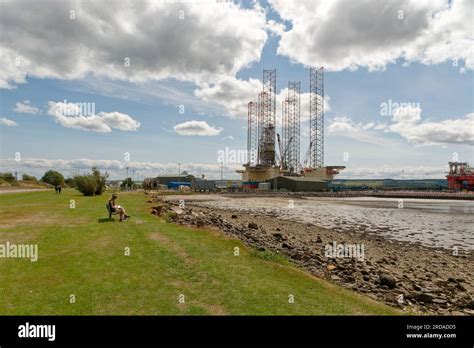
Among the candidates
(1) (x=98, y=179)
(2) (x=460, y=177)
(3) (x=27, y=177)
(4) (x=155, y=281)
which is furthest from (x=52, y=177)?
(2) (x=460, y=177)

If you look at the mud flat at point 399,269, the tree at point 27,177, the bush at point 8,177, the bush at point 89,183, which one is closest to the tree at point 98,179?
the bush at point 89,183

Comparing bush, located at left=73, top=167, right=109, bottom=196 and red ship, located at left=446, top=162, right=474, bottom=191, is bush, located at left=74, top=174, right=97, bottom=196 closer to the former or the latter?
bush, located at left=73, top=167, right=109, bottom=196

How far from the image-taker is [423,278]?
11.6 metres

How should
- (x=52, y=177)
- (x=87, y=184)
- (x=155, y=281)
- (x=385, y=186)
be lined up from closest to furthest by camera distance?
(x=155, y=281)
(x=87, y=184)
(x=52, y=177)
(x=385, y=186)

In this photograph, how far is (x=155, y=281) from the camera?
314 inches

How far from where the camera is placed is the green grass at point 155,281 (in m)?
6.47

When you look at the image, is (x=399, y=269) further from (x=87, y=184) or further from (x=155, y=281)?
(x=87, y=184)

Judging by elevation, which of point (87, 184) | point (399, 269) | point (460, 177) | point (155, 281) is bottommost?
point (399, 269)

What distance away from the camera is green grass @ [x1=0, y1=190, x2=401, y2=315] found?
6.47 m

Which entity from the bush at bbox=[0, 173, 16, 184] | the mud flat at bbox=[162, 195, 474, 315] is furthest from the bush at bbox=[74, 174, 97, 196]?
the bush at bbox=[0, 173, 16, 184]

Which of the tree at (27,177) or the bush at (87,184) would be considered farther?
the tree at (27,177)

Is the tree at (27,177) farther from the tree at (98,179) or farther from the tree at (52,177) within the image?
the tree at (98,179)
